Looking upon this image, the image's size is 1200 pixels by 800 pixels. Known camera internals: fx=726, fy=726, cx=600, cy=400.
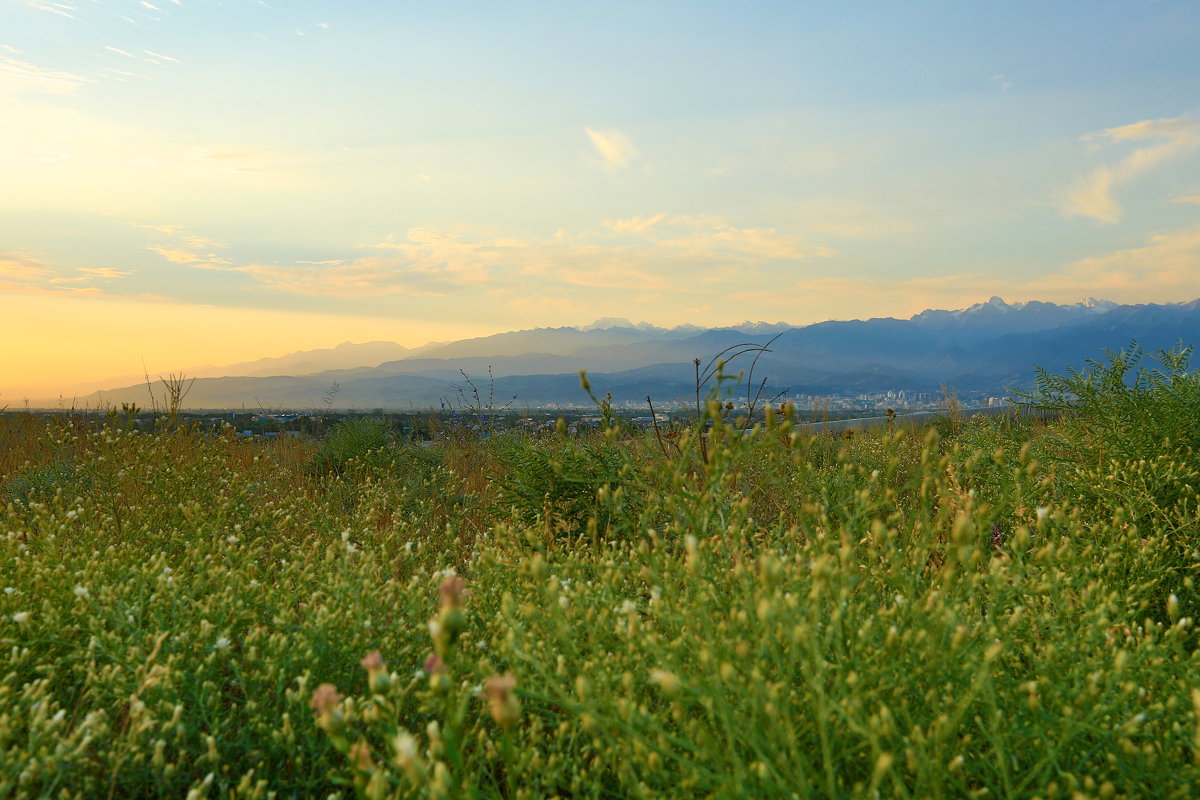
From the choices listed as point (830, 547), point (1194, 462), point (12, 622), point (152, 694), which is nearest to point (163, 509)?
point (12, 622)

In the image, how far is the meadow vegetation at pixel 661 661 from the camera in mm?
1595

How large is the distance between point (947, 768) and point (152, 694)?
226 centimetres

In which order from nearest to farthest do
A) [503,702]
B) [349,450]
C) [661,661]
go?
[503,702]
[661,661]
[349,450]

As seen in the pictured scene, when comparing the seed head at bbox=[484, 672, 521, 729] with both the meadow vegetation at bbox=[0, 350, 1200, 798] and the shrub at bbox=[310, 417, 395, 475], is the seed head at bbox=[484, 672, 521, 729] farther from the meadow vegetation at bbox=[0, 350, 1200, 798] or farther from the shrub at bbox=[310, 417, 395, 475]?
the shrub at bbox=[310, 417, 395, 475]

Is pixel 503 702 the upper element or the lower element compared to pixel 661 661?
upper

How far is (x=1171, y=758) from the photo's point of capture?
1.84 metres

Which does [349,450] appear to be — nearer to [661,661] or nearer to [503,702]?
[661,661]

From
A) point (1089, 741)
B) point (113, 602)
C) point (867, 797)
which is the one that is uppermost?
point (113, 602)

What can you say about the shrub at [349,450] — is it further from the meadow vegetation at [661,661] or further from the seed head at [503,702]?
the seed head at [503,702]

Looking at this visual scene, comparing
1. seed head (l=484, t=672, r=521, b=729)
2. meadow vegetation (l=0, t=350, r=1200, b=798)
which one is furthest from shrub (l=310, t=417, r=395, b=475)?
seed head (l=484, t=672, r=521, b=729)

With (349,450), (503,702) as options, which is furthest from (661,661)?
(349,450)

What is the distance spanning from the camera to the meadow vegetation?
5.23 feet

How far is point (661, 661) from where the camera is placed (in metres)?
1.59

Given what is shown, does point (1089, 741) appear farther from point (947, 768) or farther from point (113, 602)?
point (113, 602)
